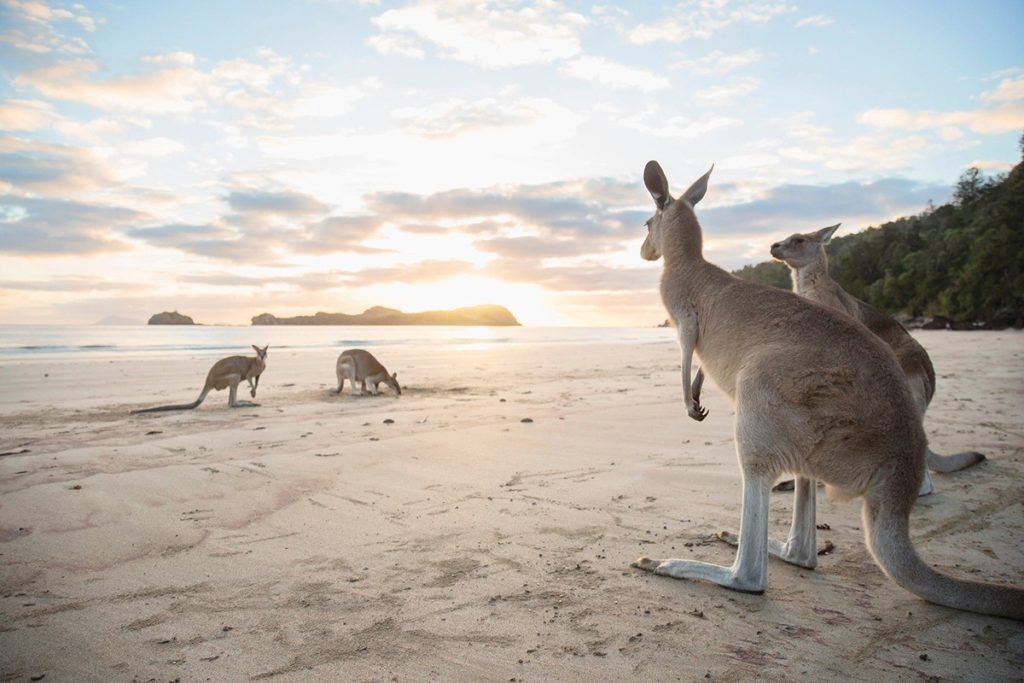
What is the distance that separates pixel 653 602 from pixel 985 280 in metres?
44.5

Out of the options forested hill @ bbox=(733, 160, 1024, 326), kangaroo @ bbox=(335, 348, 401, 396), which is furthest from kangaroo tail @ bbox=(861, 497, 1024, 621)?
forested hill @ bbox=(733, 160, 1024, 326)

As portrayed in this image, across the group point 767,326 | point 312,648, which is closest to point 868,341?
point 767,326

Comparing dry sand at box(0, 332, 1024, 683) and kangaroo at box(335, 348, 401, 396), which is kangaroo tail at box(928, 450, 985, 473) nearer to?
dry sand at box(0, 332, 1024, 683)

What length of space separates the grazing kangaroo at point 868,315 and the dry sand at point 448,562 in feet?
0.48

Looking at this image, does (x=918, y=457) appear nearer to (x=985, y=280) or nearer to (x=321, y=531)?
(x=321, y=531)

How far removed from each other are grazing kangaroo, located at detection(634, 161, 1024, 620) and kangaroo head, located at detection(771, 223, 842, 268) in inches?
93.5

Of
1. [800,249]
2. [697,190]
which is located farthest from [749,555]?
[800,249]

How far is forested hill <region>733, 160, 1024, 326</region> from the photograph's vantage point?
3494 centimetres

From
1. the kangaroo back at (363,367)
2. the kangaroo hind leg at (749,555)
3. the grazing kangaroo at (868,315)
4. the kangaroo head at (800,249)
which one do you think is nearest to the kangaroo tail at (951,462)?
the grazing kangaroo at (868,315)

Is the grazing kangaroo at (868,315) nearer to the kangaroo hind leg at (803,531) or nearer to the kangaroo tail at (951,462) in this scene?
the kangaroo tail at (951,462)

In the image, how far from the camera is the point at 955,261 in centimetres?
4003

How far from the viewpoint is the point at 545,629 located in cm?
203

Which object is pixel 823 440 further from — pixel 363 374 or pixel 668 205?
pixel 363 374

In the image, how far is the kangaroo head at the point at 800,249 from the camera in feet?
15.5
